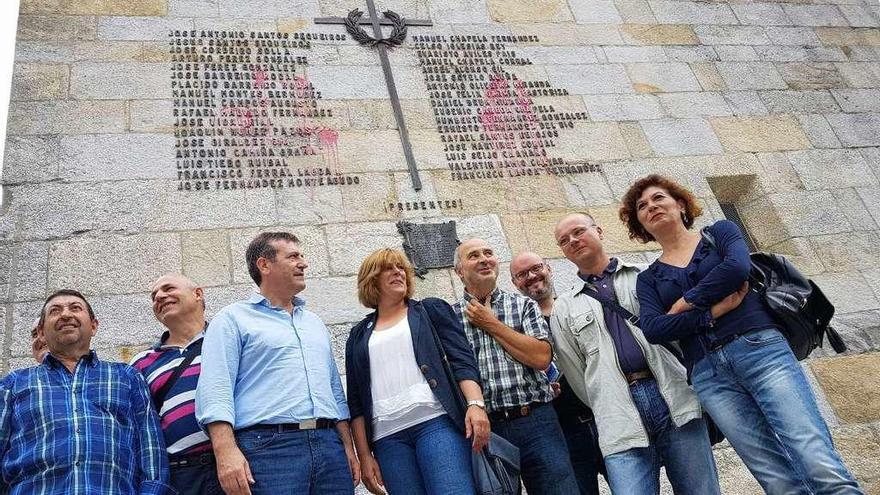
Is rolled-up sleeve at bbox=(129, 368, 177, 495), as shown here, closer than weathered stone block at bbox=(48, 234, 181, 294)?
Yes

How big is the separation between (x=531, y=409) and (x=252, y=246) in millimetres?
1727

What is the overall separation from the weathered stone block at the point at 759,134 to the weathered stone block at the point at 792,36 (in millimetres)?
1363

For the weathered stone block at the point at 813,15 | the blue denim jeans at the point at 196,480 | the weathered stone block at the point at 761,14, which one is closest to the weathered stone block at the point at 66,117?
the blue denim jeans at the point at 196,480

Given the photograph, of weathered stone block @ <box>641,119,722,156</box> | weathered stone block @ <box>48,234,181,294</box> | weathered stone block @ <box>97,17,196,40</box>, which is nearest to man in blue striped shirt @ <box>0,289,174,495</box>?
weathered stone block @ <box>48,234,181,294</box>

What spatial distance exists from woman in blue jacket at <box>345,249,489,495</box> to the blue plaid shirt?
95 cm

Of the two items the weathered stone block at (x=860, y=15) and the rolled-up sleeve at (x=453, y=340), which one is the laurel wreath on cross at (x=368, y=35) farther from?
the weathered stone block at (x=860, y=15)

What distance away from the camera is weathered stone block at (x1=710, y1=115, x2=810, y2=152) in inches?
289

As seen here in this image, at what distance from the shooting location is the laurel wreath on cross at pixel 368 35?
7.20 meters

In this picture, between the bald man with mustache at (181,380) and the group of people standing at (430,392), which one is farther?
the bald man with mustache at (181,380)

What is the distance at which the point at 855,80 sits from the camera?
821cm

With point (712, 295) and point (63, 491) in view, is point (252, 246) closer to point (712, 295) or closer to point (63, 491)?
point (63, 491)

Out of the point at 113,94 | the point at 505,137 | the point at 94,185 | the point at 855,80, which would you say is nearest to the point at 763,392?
the point at 505,137

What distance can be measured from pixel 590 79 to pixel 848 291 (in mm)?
3275

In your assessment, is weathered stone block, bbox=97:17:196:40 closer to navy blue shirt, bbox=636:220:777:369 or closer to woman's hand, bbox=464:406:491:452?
woman's hand, bbox=464:406:491:452
